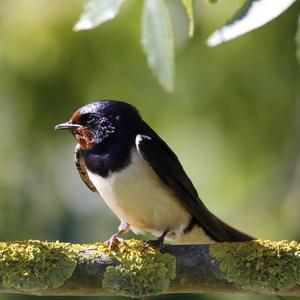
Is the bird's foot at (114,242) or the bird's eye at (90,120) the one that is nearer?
the bird's foot at (114,242)

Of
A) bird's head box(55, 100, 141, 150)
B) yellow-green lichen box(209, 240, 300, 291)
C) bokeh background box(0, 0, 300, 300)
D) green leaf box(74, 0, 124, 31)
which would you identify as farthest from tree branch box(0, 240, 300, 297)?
bokeh background box(0, 0, 300, 300)

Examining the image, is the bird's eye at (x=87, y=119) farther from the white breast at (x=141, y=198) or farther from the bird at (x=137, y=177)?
the white breast at (x=141, y=198)

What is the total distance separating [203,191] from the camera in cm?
655

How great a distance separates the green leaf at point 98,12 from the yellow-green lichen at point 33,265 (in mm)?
672

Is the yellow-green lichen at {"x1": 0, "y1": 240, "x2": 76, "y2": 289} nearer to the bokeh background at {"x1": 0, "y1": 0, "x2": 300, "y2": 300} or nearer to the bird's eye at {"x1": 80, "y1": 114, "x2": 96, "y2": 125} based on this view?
the bird's eye at {"x1": 80, "y1": 114, "x2": 96, "y2": 125}

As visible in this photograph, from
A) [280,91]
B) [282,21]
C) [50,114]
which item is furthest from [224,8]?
[50,114]

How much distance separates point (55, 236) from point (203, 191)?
1.13m

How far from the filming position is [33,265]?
305cm

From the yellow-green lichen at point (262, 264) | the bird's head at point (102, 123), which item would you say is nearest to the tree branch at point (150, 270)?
the yellow-green lichen at point (262, 264)

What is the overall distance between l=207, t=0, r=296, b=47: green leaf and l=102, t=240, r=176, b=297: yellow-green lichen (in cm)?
75

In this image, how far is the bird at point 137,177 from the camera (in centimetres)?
386

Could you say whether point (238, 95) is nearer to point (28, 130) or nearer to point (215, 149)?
point (215, 149)

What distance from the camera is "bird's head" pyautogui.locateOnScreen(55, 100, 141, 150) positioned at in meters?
4.03

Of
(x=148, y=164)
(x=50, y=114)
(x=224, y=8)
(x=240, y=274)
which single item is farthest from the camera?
(x=50, y=114)
